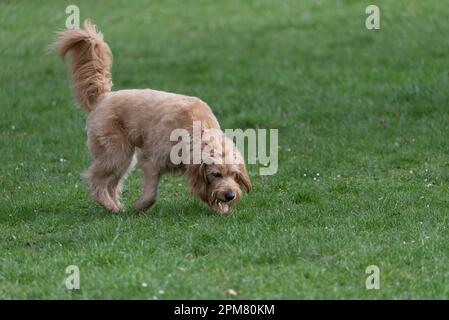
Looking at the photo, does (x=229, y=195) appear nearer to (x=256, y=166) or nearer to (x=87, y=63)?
(x=87, y=63)

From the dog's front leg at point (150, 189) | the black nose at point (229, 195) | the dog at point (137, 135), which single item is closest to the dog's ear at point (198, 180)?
the dog at point (137, 135)

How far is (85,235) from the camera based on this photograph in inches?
325

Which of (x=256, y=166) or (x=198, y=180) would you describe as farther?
(x=256, y=166)

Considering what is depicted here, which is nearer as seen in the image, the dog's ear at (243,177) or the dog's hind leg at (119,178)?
the dog's ear at (243,177)

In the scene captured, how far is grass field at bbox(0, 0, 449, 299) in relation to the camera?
278 inches

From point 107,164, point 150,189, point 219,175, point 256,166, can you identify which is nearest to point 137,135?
point 107,164

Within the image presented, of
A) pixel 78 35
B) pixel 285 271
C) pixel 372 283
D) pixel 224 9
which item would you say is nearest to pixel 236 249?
pixel 285 271

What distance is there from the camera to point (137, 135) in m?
9.21

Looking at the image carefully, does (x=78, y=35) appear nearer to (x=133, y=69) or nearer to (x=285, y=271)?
(x=285, y=271)

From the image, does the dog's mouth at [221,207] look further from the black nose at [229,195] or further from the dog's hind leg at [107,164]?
the dog's hind leg at [107,164]

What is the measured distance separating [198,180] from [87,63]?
1919 millimetres

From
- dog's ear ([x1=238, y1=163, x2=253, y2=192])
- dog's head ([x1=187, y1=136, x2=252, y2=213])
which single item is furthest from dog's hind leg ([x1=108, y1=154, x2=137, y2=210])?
dog's ear ([x1=238, y1=163, x2=253, y2=192])

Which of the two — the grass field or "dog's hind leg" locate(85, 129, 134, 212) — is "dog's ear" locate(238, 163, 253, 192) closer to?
the grass field

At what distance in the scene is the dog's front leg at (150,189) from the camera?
9.06m
